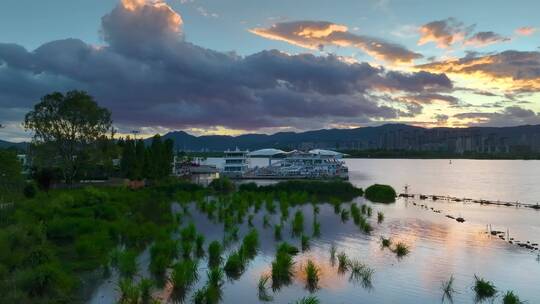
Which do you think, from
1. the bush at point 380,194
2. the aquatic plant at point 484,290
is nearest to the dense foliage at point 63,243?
the aquatic plant at point 484,290

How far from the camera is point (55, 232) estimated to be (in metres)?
30.1

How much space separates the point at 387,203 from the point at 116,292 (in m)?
48.0

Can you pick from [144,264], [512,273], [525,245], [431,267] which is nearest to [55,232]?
[144,264]

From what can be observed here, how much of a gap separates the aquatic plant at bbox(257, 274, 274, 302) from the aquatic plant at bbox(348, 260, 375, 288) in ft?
14.8

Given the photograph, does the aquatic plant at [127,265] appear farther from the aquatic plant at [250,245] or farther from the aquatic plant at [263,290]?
the aquatic plant at [250,245]

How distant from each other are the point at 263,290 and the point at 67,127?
47260mm

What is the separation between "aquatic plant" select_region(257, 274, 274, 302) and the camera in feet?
66.2

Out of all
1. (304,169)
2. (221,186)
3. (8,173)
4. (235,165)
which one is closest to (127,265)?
(8,173)

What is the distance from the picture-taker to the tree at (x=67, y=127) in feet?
192

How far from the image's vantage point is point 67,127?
196 feet

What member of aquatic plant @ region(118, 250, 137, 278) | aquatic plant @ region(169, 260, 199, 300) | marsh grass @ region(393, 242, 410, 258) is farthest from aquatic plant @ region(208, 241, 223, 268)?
marsh grass @ region(393, 242, 410, 258)

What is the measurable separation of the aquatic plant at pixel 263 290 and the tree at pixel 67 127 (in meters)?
44.5

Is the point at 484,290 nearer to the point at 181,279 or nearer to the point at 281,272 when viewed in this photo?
the point at 281,272

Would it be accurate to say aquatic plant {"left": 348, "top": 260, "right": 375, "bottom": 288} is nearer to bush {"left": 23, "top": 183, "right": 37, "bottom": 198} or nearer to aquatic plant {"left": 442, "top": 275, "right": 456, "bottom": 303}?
aquatic plant {"left": 442, "top": 275, "right": 456, "bottom": 303}
